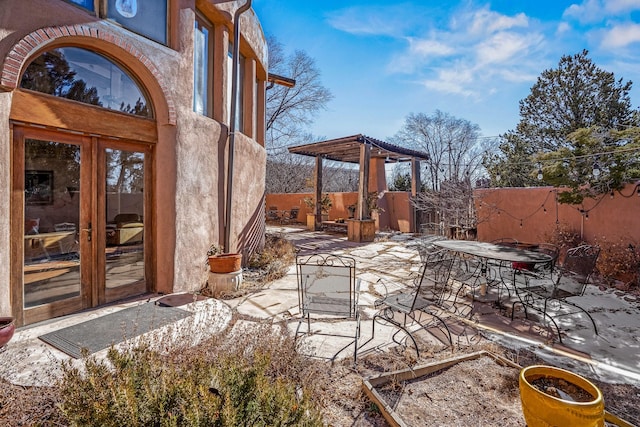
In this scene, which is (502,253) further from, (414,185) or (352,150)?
(414,185)

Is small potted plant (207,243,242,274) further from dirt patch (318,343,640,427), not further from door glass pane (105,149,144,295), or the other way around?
dirt patch (318,343,640,427)

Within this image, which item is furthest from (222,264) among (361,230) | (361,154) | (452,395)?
(361,154)

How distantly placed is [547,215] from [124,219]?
29.8ft

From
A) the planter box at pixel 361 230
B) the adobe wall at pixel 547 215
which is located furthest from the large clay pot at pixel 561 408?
the planter box at pixel 361 230

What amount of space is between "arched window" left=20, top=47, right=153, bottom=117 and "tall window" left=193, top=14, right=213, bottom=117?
1044mm

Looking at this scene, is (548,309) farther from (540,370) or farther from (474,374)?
(540,370)

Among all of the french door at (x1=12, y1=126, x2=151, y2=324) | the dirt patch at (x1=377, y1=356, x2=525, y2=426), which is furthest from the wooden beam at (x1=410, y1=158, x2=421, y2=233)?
the dirt patch at (x1=377, y1=356, x2=525, y2=426)

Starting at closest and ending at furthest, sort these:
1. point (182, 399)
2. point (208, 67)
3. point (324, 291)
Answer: point (182, 399), point (324, 291), point (208, 67)

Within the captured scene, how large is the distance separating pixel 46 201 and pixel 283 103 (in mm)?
17318

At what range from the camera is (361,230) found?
10.6m

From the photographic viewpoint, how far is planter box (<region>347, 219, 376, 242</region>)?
1060 cm

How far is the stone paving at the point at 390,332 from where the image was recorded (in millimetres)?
2924

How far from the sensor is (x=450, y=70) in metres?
10.3

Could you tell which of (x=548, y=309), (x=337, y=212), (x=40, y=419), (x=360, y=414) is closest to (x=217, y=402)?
(x=360, y=414)
